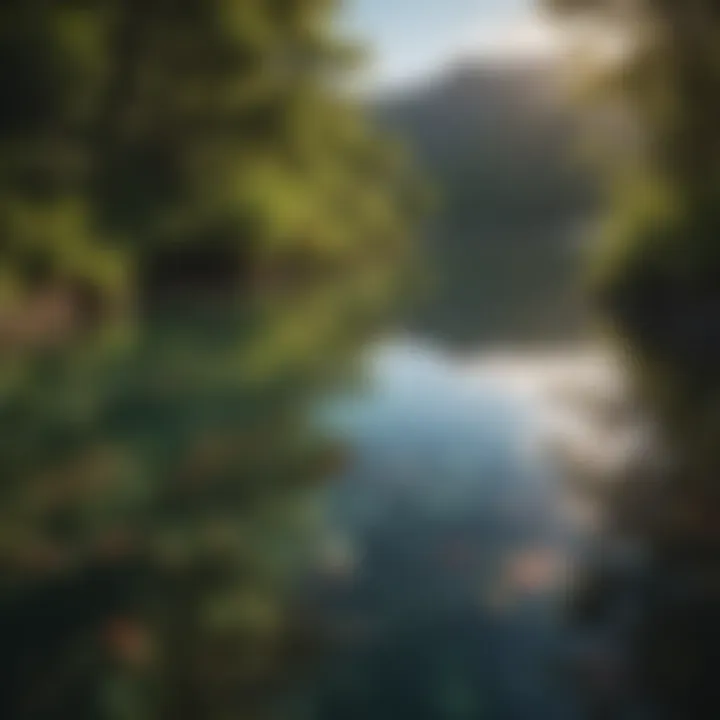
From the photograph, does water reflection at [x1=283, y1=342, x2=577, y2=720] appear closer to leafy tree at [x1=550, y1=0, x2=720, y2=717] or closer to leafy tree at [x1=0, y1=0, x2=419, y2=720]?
leafy tree at [x1=0, y1=0, x2=419, y2=720]

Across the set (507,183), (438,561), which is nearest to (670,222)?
(507,183)

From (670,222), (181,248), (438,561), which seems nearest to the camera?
(438,561)

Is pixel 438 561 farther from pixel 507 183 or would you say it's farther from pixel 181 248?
pixel 181 248

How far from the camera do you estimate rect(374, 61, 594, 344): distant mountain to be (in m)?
1.39

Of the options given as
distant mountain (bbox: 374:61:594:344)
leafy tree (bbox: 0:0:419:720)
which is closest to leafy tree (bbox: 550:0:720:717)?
distant mountain (bbox: 374:61:594:344)

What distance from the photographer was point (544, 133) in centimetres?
143

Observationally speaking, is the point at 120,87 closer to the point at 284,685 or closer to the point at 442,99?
the point at 442,99

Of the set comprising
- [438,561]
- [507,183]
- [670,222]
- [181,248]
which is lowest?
[438,561]

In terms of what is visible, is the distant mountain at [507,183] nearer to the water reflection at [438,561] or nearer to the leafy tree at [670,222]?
the leafy tree at [670,222]

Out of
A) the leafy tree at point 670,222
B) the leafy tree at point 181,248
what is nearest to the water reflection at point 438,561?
the leafy tree at point 181,248

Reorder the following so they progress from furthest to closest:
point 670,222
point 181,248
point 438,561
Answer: point 181,248 → point 670,222 → point 438,561

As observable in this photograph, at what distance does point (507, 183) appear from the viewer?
145 cm

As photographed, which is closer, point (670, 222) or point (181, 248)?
point (670, 222)

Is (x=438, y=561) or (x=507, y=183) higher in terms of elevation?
(x=507, y=183)
